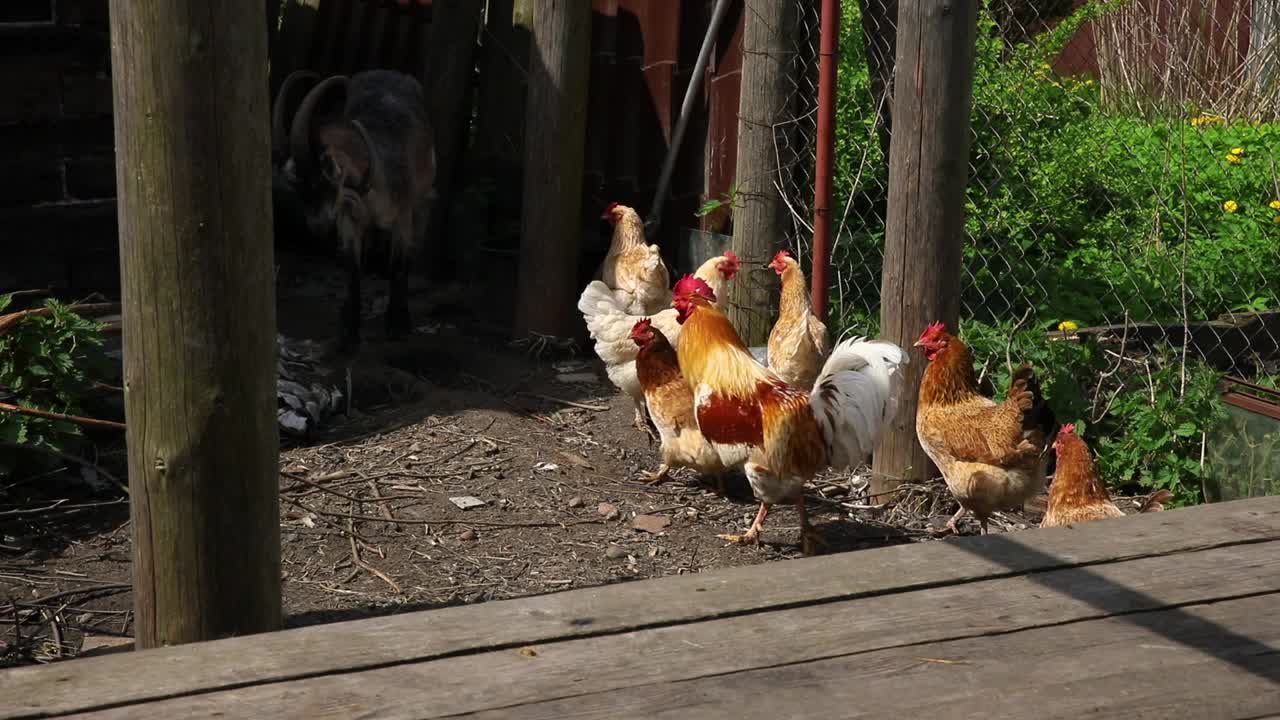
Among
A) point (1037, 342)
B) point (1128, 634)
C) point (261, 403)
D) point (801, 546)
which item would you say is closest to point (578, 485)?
point (801, 546)

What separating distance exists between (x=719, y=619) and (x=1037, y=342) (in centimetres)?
360

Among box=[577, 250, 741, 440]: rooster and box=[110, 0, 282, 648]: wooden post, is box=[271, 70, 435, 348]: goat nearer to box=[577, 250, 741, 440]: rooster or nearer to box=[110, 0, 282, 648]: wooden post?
box=[577, 250, 741, 440]: rooster

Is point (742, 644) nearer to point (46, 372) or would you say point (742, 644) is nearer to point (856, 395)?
point (856, 395)

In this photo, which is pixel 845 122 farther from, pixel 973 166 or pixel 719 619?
pixel 719 619

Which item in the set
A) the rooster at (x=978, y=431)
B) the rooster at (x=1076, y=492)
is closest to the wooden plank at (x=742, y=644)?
the rooster at (x=1076, y=492)

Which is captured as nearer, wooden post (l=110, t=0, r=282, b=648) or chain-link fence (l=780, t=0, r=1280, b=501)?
wooden post (l=110, t=0, r=282, b=648)

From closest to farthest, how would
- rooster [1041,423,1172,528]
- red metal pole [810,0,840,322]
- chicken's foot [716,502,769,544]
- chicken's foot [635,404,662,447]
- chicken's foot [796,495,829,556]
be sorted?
rooster [1041,423,1172,528]
chicken's foot [796,495,829,556]
chicken's foot [716,502,769,544]
red metal pole [810,0,840,322]
chicken's foot [635,404,662,447]

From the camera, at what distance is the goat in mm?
7133

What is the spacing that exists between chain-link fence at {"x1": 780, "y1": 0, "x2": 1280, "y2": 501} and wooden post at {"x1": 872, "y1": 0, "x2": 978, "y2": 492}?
3.00 ft

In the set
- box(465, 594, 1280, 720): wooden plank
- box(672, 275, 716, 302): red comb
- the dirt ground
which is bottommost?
the dirt ground

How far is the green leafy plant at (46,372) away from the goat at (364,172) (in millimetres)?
1972

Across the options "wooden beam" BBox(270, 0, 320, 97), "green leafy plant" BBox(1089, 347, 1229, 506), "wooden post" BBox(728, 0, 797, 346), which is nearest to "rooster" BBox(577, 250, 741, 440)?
"wooden post" BBox(728, 0, 797, 346)

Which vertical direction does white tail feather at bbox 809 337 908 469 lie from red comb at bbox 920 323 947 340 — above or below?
below

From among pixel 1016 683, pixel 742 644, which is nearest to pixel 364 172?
pixel 742 644
